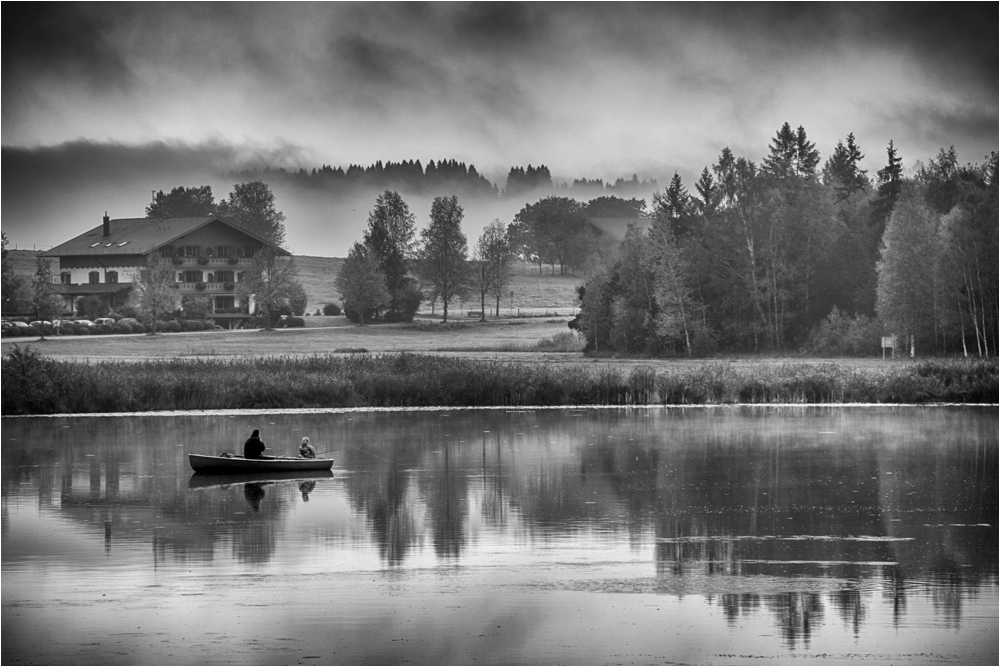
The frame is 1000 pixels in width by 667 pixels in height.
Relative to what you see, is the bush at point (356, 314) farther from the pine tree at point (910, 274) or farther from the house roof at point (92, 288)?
the pine tree at point (910, 274)

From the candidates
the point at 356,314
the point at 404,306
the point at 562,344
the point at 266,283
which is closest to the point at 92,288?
the point at 266,283

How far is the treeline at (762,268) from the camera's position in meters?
79.9

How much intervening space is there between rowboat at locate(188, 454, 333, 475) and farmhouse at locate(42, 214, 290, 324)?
8670 centimetres

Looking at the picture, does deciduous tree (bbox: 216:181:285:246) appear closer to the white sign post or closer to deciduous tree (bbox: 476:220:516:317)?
deciduous tree (bbox: 476:220:516:317)

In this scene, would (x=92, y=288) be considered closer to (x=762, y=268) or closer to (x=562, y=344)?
(x=562, y=344)

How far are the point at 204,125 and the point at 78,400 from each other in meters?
116

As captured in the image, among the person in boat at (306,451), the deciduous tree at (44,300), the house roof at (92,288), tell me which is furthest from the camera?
the house roof at (92,288)

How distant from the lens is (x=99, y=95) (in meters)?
111

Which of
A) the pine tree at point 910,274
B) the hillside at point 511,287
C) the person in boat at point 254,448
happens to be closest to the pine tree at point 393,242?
the hillside at point 511,287

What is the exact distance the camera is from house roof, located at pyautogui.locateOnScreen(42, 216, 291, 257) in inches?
4798

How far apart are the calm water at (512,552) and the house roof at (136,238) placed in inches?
3381

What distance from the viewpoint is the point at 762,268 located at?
8456cm

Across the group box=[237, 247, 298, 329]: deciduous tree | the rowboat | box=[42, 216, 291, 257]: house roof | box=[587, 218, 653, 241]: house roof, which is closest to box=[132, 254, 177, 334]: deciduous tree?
box=[42, 216, 291, 257]: house roof

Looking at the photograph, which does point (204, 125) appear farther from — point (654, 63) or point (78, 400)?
point (78, 400)
